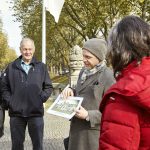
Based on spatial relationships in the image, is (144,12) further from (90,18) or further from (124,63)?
(124,63)

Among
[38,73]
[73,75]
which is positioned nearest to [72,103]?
[38,73]

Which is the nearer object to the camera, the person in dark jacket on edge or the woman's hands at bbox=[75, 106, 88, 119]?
the woman's hands at bbox=[75, 106, 88, 119]

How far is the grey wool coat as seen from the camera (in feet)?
12.6

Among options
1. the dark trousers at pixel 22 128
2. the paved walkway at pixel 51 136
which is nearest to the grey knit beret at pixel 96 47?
A: the dark trousers at pixel 22 128

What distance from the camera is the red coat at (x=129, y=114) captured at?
2.09 meters

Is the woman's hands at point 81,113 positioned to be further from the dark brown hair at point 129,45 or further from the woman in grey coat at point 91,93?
the dark brown hair at point 129,45

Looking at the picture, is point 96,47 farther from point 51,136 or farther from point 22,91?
point 51,136

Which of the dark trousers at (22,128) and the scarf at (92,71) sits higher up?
the scarf at (92,71)

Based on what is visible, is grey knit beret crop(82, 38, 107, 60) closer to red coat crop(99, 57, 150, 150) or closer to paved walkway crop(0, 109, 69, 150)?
red coat crop(99, 57, 150, 150)

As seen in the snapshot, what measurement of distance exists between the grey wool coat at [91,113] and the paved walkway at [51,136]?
474 cm

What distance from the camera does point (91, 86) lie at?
3.95 metres

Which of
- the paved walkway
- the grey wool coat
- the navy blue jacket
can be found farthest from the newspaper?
the paved walkway

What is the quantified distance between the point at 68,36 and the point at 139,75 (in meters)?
45.2

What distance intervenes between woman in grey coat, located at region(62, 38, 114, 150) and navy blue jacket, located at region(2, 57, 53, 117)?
171 cm
